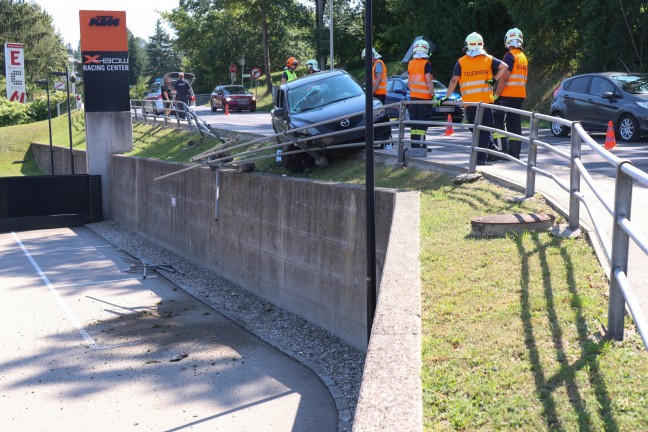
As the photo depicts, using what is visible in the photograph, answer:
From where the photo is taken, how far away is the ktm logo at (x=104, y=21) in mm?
29219

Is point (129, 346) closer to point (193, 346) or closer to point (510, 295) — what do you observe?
point (193, 346)

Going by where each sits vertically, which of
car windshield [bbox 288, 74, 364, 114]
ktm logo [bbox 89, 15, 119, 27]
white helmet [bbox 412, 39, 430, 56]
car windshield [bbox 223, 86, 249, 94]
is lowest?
car windshield [bbox 223, 86, 249, 94]

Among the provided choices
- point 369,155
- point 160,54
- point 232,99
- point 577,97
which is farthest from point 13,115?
point 160,54

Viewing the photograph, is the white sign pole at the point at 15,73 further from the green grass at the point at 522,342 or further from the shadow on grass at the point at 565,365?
the shadow on grass at the point at 565,365

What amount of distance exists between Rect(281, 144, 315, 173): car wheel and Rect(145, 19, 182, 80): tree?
9989 centimetres

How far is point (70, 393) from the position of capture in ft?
35.9

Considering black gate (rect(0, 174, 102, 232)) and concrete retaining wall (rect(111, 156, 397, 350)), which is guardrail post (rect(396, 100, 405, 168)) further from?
black gate (rect(0, 174, 102, 232))

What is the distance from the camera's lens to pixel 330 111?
1489 centimetres

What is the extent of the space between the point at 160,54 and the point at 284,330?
105630mm

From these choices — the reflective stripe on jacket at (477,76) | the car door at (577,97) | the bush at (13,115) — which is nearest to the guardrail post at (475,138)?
the reflective stripe on jacket at (477,76)

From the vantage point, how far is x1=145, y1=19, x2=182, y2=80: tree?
371 feet

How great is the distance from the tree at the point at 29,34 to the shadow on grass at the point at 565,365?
86532mm

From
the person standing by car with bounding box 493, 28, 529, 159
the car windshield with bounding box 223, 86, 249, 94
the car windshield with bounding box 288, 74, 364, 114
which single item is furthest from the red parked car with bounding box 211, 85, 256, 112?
the person standing by car with bounding box 493, 28, 529, 159

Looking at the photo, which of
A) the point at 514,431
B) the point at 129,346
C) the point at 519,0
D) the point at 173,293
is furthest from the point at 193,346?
the point at 519,0
